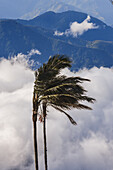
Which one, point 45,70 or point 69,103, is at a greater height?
point 45,70

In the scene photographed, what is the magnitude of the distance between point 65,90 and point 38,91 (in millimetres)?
1672

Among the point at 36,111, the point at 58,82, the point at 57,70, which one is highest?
the point at 57,70

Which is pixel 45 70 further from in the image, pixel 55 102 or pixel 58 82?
pixel 55 102

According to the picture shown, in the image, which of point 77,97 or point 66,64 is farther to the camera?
point 66,64

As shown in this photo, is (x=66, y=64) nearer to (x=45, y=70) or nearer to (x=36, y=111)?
(x=45, y=70)

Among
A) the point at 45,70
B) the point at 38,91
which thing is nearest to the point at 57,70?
the point at 45,70

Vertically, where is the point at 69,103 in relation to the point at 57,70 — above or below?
below

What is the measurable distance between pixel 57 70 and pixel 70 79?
1.13 metres

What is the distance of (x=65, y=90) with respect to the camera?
619 inches

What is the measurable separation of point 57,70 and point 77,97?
2388 millimetres

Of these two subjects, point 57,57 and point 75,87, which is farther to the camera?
point 57,57

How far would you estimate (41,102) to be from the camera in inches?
660

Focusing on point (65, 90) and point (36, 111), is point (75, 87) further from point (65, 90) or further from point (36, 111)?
point (36, 111)

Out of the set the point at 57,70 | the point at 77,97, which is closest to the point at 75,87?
the point at 77,97
